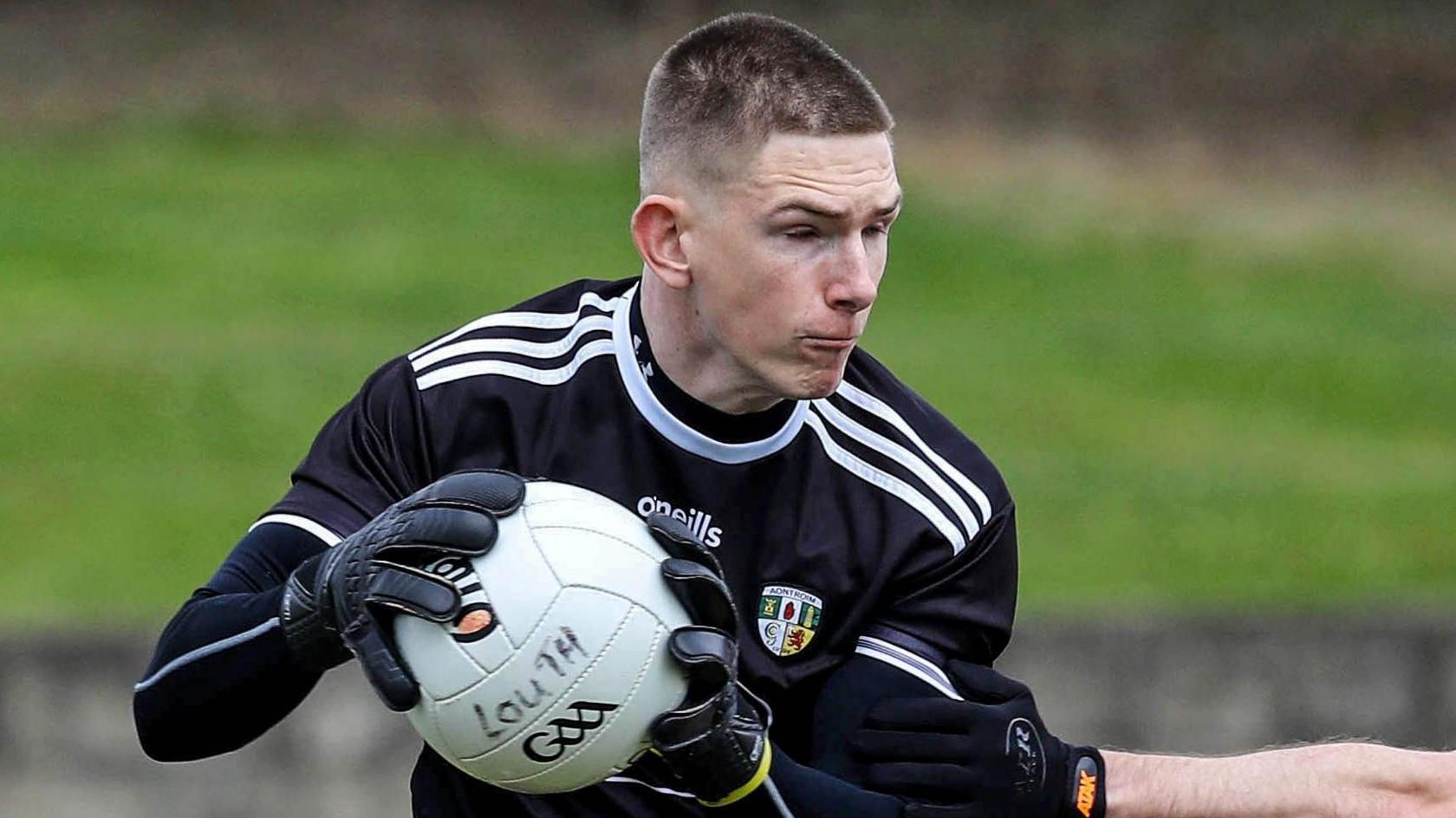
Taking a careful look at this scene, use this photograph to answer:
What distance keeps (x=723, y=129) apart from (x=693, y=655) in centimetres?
107

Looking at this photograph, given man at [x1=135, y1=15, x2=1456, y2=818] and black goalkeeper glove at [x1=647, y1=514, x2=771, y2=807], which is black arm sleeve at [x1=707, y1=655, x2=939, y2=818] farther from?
black goalkeeper glove at [x1=647, y1=514, x2=771, y2=807]

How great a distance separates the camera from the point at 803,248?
4621 millimetres

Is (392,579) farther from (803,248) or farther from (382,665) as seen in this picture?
(803,248)

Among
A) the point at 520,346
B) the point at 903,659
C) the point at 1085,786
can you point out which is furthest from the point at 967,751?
the point at 520,346

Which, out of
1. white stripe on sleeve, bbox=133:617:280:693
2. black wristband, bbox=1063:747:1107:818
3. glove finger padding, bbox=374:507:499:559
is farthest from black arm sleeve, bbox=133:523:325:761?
black wristband, bbox=1063:747:1107:818

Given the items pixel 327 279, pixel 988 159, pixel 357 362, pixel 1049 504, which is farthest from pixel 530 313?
pixel 988 159

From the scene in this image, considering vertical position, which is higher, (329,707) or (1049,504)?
(1049,504)

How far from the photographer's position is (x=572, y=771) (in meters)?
4.27

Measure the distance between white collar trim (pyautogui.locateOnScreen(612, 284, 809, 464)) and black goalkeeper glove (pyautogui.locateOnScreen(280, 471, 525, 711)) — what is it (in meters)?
0.66

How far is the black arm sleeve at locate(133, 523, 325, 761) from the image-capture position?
4.34 metres

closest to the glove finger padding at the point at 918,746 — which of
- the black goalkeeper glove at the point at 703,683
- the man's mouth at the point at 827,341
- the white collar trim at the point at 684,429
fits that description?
the black goalkeeper glove at the point at 703,683

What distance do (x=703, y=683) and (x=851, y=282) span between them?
33.1 inches

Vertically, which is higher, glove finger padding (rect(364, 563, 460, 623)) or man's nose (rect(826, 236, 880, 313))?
man's nose (rect(826, 236, 880, 313))

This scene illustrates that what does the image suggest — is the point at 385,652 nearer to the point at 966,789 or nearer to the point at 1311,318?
the point at 966,789
